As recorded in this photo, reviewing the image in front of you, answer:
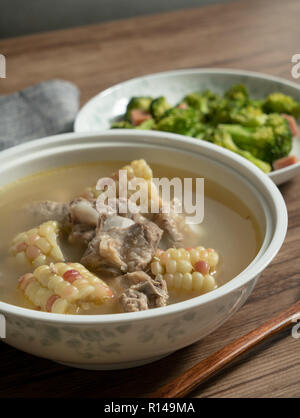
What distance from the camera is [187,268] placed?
4.11 feet

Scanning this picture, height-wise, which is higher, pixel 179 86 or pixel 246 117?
pixel 179 86

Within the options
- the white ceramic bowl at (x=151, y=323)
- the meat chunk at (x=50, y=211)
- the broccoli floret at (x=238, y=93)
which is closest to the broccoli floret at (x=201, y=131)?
the broccoli floret at (x=238, y=93)

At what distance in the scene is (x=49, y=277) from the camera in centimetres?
121

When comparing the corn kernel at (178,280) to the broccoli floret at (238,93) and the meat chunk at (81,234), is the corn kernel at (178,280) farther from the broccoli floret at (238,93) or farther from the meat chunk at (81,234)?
the broccoli floret at (238,93)

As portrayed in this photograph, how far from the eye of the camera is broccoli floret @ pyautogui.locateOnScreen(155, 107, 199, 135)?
6.91 feet

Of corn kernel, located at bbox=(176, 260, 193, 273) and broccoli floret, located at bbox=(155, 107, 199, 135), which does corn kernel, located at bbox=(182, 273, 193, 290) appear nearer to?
corn kernel, located at bbox=(176, 260, 193, 273)

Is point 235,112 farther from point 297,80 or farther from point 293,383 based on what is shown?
point 293,383

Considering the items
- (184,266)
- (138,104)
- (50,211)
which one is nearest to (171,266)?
(184,266)

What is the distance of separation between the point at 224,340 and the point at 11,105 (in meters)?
1.51

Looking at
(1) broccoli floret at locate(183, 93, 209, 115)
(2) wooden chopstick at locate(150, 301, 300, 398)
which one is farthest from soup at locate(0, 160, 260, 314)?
(1) broccoli floret at locate(183, 93, 209, 115)

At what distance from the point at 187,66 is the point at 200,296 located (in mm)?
2052

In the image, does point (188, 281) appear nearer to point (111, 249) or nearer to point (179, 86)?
point (111, 249)

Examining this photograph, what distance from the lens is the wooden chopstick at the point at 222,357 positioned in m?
1.17
